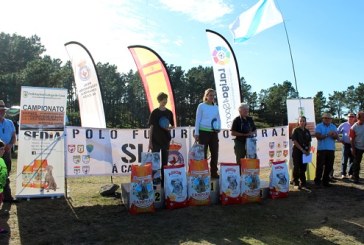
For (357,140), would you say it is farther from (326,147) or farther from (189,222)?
(189,222)

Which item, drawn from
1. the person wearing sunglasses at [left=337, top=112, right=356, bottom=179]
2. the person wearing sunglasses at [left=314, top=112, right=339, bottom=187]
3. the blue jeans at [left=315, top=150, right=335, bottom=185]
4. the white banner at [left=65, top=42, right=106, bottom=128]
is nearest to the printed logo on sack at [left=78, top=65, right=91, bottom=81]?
the white banner at [left=65, top=42, right=106, bottom=128]

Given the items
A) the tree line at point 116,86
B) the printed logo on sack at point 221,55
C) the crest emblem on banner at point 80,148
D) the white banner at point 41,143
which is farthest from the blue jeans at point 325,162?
the tree line at point 116,86

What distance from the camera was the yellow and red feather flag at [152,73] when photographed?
9.57 meters

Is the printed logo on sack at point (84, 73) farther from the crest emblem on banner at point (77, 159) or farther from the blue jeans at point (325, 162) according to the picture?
the blue jeans at point (325, 162)

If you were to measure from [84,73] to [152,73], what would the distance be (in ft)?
5.60

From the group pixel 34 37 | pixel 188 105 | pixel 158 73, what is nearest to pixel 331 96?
pixel 188 105

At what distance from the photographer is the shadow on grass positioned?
15.8 feet

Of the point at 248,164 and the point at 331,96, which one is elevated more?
the point at 331,96

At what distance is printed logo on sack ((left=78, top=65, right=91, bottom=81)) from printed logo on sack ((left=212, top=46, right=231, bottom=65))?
3.35m

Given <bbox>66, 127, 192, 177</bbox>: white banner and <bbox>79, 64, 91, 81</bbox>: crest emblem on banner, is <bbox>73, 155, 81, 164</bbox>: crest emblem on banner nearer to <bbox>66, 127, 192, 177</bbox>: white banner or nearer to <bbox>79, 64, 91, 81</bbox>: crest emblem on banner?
<bbox>66, 127, 192, 177</bbox>: white banner

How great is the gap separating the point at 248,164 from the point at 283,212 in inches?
38.6

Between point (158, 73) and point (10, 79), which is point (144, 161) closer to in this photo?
point (158, 73)

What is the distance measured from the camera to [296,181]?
8.05 m

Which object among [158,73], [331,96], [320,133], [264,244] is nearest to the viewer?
[264,244]
